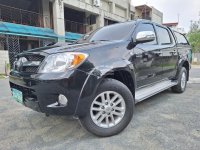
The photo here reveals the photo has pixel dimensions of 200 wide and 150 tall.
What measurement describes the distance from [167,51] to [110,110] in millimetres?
2289

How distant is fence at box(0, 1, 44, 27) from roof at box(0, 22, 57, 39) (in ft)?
5.55

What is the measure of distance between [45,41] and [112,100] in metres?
14.3

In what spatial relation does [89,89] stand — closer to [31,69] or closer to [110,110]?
[110,110]

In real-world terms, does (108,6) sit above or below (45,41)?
above

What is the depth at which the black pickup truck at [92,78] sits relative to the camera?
235 centimetres

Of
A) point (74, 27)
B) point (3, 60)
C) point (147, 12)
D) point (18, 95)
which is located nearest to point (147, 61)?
point (18, 95)

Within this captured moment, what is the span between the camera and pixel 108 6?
22.8 meters

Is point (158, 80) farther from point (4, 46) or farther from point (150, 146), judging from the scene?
point (4, 46)

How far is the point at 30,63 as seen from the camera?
8.73 feet

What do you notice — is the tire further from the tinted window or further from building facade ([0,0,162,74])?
building facade ([0,0,162,74])

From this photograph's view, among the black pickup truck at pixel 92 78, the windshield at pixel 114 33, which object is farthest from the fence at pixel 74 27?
the black pickup truck at pixel 92 78

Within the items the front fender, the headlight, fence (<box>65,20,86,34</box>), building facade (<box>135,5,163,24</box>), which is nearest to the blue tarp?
fence (<box>65,20,86,34</box>)

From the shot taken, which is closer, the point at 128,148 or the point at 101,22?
the point at 128,148

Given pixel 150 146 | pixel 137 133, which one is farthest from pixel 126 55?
pixel 150 146
